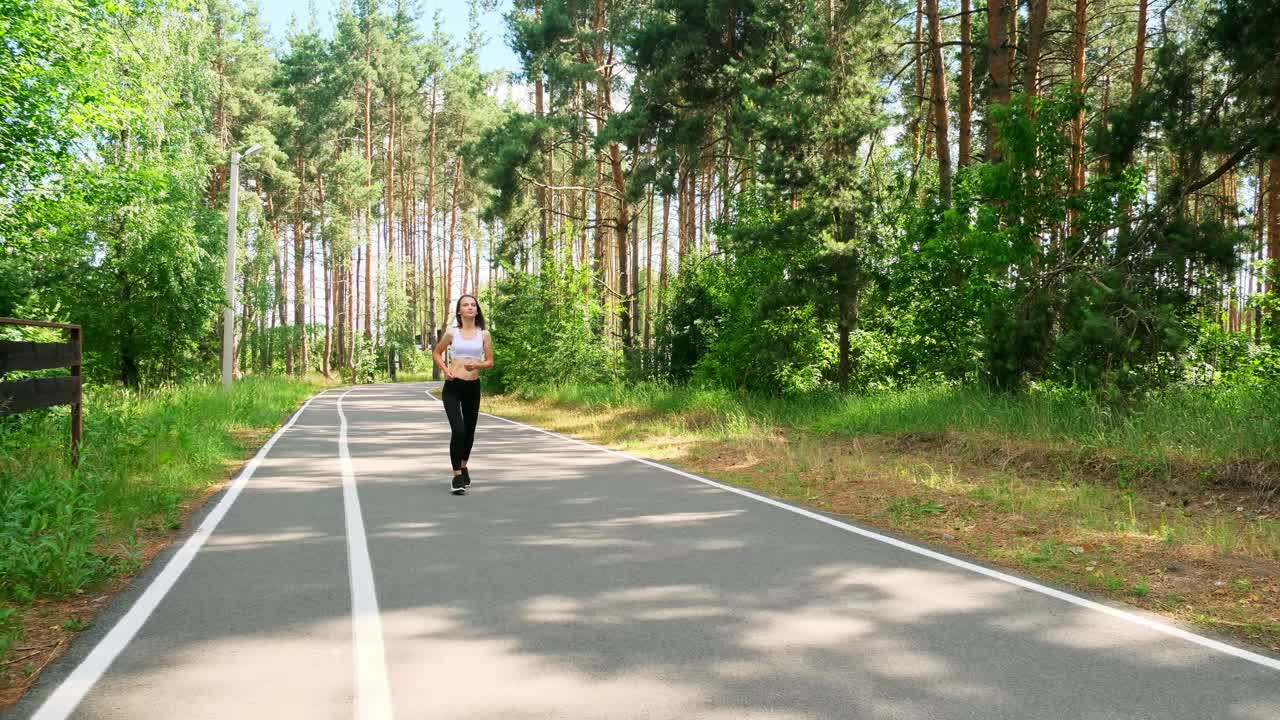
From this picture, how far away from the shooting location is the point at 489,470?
11453mm

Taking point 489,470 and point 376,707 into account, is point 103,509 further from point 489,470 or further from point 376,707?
point 376,707

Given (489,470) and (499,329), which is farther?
(499,329)

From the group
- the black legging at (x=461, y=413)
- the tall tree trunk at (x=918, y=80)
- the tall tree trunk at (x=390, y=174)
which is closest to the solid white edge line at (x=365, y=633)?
the black legging at (x=461, y=413)


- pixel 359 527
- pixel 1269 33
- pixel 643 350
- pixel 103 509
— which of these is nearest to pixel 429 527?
pixel 359 527

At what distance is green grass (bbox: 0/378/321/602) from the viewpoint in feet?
18.7

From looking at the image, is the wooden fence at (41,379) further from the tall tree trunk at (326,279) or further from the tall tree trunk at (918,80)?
the tall tree trunk at (326,279)

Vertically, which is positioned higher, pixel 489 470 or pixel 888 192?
pixel 888 192

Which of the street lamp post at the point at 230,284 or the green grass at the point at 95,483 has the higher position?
the street lamp post at the point at 230,284

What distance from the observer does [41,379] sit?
8.92 m

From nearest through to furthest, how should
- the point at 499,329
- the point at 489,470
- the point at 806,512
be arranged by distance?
the point at 806,512
the point at 489,470
the point at 499,329

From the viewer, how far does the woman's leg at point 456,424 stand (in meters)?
9.65

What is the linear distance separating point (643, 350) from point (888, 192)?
9.84 m

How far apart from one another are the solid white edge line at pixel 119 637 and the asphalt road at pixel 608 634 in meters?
0.02

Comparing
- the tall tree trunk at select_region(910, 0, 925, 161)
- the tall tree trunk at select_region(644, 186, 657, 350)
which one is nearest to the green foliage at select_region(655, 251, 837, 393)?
the tall tree trunk at select_region(644, 186, 657, 350)
